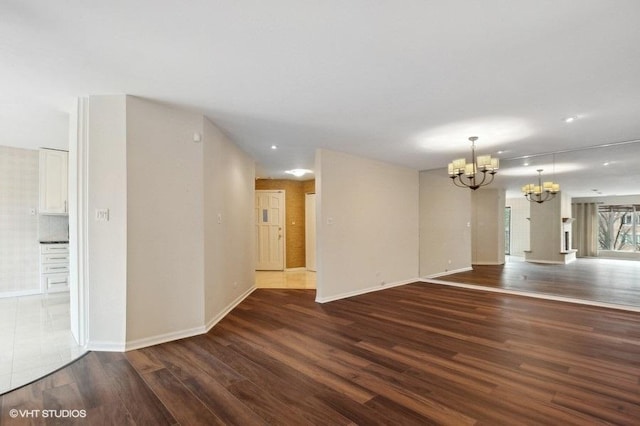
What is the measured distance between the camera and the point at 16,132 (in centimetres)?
443

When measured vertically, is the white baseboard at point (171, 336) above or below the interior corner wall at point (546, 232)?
below

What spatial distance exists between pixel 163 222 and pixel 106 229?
52cm

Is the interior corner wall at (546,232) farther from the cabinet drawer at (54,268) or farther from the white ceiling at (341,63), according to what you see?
the cabinet drawer at (54,268)

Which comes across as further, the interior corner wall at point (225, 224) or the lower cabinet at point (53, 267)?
the lower cabinet at point (53, 267)

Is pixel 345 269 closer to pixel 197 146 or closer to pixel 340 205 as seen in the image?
pixel 340 205

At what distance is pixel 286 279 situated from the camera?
702 cm

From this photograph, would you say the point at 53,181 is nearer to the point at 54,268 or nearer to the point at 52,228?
the point at 52,228

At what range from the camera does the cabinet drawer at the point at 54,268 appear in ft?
17.8

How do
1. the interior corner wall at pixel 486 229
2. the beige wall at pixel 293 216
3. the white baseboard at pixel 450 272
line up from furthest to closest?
the beige wall at pixel 293 216 → the interior corner wall at pixel 486 229 → the white baseboard at pixel 450 272

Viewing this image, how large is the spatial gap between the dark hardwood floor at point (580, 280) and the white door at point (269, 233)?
4293 mm

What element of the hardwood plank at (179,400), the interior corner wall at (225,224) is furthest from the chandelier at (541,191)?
the hardwood plank at (179,400)

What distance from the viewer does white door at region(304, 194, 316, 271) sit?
27.1 ft

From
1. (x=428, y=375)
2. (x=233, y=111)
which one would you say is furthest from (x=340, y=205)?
(x=428, y=375)

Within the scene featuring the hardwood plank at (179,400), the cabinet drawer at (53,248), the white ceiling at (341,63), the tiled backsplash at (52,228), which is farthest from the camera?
the tiled backsplash at (52,228)
